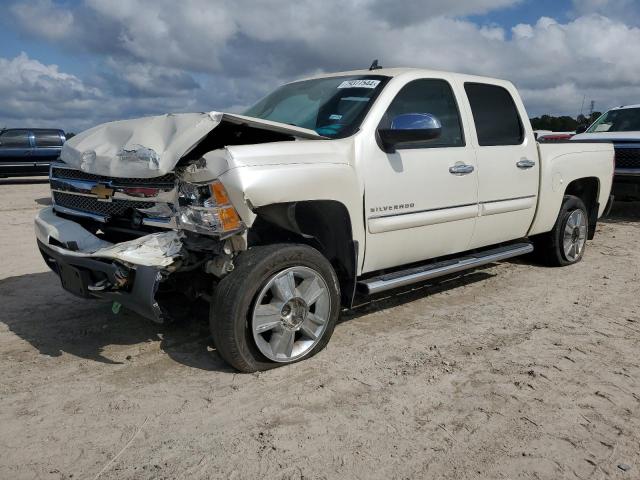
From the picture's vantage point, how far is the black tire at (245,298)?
3197 mm

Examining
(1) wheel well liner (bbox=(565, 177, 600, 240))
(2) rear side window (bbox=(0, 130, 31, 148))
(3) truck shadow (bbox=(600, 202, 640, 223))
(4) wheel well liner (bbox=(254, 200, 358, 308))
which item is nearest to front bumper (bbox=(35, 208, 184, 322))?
(4) wheel well liner (bbox=(254, 200, 358, 308))

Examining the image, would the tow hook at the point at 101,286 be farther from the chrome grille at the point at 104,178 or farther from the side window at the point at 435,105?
the side window at the point at 435,105

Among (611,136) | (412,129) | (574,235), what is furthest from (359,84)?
(611,136)

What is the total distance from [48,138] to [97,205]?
15297 mm

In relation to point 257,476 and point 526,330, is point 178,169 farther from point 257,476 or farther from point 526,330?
point 526,330

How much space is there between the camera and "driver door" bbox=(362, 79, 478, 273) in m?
3.90

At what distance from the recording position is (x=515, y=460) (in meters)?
2.59

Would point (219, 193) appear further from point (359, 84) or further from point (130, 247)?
point (359, 84)

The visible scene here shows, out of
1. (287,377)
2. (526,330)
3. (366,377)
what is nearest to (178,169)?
(287,377)

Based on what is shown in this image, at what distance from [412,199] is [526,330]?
4.35 ft

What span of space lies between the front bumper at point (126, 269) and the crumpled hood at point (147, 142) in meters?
0.43

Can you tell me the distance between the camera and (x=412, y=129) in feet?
12.1

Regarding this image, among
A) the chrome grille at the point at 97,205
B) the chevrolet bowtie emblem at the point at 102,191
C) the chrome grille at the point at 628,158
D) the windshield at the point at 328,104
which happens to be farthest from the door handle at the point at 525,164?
the chrome grille at the point at 628,158

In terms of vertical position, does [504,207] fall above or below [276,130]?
below
